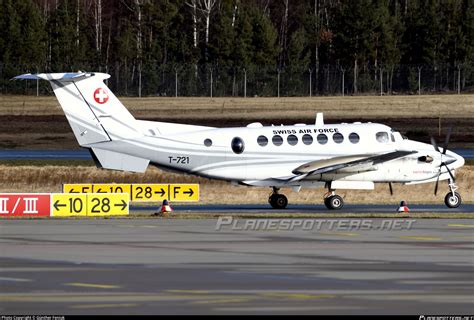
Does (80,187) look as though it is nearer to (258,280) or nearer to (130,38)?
(258,280)

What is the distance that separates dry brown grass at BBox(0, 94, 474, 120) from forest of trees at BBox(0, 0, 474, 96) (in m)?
3.44

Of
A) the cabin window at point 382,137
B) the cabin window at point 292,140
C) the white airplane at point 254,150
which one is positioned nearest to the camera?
the white airplane at point 254,150

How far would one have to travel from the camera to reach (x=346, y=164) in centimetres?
4097

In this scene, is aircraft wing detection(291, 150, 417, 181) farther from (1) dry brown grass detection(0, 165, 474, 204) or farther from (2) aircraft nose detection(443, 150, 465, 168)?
(1) dry brown grass detection(0, 165, 474, 204)

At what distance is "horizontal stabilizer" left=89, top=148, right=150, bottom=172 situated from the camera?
4038cm

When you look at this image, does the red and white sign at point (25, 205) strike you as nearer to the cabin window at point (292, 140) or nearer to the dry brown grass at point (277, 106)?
the cabin window at point (292, 140)

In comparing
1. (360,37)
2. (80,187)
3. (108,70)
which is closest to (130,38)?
(108,70)

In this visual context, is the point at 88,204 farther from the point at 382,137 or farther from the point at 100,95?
the point at 382,137

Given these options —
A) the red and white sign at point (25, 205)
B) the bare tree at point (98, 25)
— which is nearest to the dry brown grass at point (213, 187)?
the red and white sign at point (25, 205)

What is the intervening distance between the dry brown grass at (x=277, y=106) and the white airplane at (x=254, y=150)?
41.6 meters

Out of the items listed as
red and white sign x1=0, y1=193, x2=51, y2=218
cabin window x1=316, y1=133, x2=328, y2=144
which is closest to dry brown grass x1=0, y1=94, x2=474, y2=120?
cabin window x1=316, y1=133, x2=328, y2=144

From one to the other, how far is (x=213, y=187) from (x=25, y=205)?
14.4m

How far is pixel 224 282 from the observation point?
2003 cm

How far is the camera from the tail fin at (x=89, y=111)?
4062 cm
